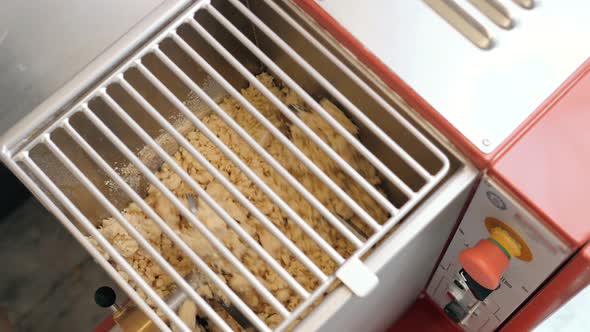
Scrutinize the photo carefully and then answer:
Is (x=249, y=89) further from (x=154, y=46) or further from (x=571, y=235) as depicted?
(x=571, y=235)

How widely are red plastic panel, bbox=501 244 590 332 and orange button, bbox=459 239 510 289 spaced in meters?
0.07

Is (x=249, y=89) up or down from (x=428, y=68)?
up

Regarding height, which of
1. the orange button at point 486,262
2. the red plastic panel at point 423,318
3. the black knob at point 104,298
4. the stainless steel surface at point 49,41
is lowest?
the red plastic panel at point 423,318

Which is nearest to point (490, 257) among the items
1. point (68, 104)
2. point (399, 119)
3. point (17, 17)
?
point (399, 119)

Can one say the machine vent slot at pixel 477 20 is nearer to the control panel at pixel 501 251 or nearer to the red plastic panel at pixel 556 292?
the control panel at pixel 501 251

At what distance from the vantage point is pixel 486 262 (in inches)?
29.5

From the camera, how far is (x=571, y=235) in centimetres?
69

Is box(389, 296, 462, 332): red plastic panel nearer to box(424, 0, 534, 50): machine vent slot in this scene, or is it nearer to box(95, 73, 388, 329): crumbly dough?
box(95, 73, 388, 329): crumbly dough

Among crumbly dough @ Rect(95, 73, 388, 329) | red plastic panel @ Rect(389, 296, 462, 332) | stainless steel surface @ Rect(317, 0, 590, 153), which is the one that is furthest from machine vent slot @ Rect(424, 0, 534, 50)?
red plastic panel @ Rect(389, 296, 462, 332)

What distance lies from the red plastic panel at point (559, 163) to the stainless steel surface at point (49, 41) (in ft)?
2.01

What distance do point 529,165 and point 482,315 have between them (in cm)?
42

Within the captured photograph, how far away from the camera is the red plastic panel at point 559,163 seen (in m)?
0.70

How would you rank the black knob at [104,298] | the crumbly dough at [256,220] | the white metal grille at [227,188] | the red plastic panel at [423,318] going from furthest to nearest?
the red plastic panel at [423,318] < the black knob at [104,298] < the crumbly dough at [256,220] < the white metal grille at [227,188]

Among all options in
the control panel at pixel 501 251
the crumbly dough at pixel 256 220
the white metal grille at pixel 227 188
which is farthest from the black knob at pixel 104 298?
the control panel at pixel 501 251
